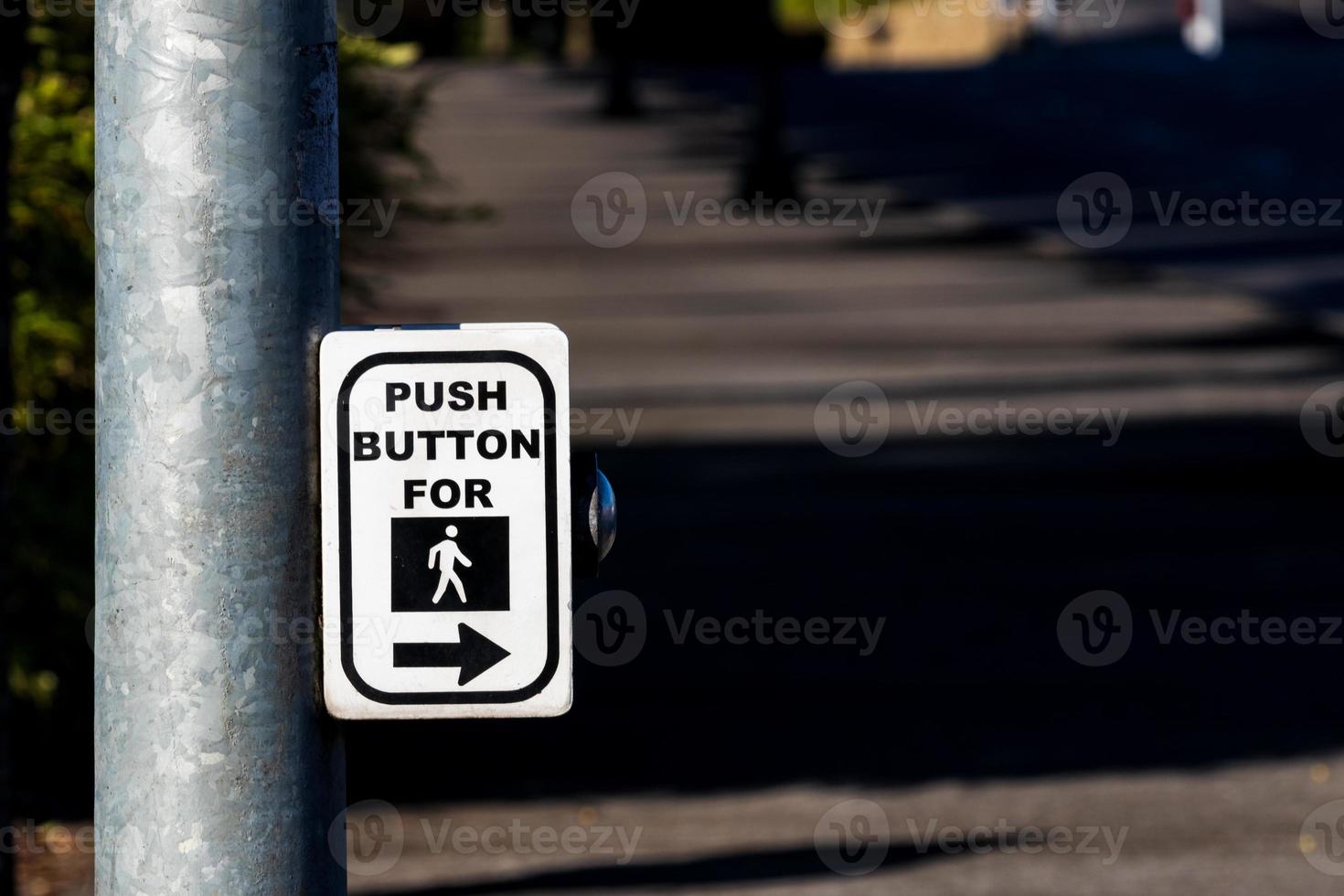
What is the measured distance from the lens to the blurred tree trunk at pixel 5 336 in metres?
4.38

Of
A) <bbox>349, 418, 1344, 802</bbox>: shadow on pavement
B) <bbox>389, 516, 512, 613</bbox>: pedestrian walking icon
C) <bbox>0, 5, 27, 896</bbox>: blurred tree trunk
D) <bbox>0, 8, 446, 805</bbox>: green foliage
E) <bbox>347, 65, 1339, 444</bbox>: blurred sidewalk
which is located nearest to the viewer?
<bbox>389, 516, 512, 613</bbox>: pedestrian walking icon

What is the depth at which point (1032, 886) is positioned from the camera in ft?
17.9

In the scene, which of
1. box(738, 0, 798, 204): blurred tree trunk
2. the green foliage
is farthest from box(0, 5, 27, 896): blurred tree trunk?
box(738, 0, 798, 204): blurred tree trunk

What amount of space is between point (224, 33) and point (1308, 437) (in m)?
11.8

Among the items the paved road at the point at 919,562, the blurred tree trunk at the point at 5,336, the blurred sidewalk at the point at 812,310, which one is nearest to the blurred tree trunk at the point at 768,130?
the blurred sidewalk at the point at 812,310

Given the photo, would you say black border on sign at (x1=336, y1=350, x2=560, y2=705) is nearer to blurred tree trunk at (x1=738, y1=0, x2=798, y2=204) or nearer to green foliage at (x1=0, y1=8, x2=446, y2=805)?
green foliage at (x1=0, y1=8, x2=446, y2=805)

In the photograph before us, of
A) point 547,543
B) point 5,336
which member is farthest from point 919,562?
point 547,543

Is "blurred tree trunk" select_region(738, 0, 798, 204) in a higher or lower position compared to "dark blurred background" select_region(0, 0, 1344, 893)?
higher

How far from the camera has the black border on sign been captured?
67.7 inches

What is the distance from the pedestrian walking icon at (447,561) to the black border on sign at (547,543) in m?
0.08

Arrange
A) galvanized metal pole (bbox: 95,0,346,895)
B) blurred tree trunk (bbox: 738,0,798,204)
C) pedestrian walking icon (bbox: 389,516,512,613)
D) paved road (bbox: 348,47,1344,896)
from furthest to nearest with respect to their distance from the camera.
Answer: blurred tree trunk (bbox: 738,0,798,204)
paved road (bbox: 348,47,1344,896)
pedestrian walking icon (bbox: 389,516,512,613)
galvanized metal pole (bbox: 95,0,346,895)

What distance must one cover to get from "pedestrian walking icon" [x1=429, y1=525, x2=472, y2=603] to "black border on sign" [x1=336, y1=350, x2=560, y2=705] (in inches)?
3.1

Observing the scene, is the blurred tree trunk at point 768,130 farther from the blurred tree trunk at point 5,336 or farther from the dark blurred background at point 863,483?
the blurred tree trunk at point 5,336

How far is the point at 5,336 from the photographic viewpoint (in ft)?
14.9
